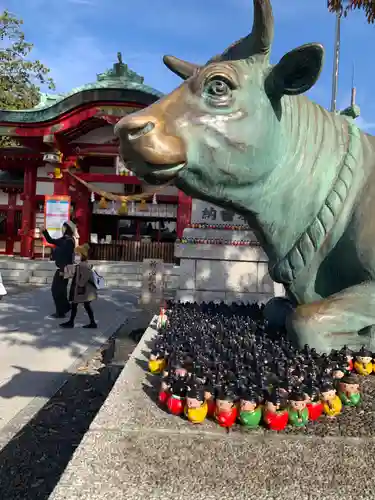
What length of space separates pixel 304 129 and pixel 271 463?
1391mm

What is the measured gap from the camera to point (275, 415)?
1451 mm

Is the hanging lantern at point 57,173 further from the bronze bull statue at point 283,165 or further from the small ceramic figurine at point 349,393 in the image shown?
the small ceramic figurine at point 349,393

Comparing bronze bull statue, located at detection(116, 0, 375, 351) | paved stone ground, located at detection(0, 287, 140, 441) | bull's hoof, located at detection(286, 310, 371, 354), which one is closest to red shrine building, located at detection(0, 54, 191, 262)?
paved stone ground, located at detection(0, 287, 140, 441)

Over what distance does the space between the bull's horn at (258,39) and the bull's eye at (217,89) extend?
0.21 metres

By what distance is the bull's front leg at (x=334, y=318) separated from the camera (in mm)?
1907

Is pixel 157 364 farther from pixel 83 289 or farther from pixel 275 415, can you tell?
pixel 83 289

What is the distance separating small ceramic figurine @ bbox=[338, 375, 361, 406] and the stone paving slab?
11.1 inches

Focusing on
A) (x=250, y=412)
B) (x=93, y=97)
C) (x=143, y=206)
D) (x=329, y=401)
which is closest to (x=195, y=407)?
(x=250, y=412)

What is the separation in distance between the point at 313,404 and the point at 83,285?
541cm

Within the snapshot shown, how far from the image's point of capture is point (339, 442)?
137 cm

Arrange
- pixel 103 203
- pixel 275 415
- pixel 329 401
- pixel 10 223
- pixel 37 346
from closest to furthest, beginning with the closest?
pixel 275 415 → pixel 329 401 → pixel 37 346 → pixel 103 203 → pixel 10 223

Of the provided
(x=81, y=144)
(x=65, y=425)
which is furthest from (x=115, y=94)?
(x=65, y=425)

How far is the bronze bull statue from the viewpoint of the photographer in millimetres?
1651

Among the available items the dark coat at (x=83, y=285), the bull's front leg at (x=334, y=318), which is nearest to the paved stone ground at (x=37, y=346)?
the dark coat at (x=83, y=285)
